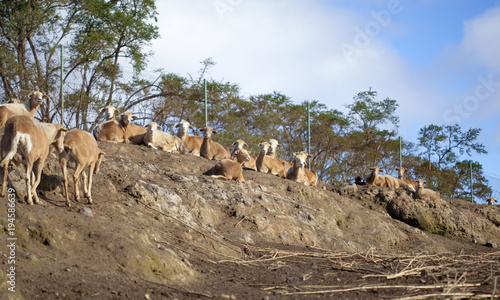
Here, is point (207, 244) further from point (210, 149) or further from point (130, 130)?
point (210, 149)

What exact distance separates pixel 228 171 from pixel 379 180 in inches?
343

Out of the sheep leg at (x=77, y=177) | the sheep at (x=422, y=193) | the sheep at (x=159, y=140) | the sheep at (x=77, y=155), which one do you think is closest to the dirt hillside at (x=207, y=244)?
the sheep leg at (x=77, y=177)

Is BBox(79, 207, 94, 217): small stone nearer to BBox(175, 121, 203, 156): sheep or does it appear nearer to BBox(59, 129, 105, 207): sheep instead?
BBox(59, 129, 105, 207): sheep

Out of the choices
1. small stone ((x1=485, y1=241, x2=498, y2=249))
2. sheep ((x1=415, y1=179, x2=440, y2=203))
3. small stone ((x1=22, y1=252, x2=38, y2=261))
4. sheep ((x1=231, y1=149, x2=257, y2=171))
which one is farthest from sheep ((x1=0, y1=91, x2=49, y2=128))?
small stone ((x1=485, y1=241, x2=498, y2=249))

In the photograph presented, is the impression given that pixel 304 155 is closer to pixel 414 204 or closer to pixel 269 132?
pixel 414 204

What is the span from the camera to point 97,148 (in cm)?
898

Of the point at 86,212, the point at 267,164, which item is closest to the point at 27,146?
the point at 86,212

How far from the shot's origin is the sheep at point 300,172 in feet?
54.2

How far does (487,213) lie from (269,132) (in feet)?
30.3

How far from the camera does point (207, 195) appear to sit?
1124 centimetres

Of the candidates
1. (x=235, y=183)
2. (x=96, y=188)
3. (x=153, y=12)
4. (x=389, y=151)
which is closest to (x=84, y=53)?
(x=153, y=12)

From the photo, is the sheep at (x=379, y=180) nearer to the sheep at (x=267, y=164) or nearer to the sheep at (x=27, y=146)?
the sheep at (x=267, y=164)

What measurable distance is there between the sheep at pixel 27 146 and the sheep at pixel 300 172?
9767 millimetres

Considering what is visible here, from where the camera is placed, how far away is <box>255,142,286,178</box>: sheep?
16984 mm
